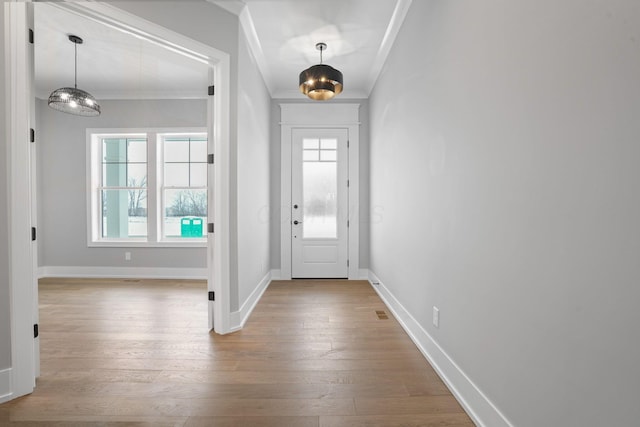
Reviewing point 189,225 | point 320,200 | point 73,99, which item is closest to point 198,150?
point 189,225

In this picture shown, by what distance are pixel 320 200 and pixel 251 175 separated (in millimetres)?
1609

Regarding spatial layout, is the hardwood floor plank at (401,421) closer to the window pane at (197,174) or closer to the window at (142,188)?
the window at (142,188)

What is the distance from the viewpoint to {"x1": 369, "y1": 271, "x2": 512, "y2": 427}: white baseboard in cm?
148

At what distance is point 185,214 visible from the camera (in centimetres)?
520

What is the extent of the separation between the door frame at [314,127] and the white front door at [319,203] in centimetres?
7

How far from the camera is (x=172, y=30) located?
8.05 ft

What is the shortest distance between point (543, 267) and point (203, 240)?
4.78m

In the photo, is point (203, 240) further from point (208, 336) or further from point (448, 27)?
point (448, 27)

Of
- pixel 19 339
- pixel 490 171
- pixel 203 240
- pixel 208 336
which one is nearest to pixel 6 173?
pixel 19 339

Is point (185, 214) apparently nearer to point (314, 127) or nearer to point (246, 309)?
point (314, 127)

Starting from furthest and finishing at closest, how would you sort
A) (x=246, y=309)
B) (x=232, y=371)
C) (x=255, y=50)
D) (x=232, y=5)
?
(x=255, y=50)
(x=246, y=309)
(x=232, y=5)
(x=232, y=371)

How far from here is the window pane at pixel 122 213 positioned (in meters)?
5.20

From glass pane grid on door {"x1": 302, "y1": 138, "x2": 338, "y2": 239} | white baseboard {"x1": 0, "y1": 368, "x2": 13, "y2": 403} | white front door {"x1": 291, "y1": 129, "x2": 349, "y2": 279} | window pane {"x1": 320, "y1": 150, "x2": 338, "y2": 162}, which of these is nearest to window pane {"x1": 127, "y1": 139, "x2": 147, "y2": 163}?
white front door {"x1": 291, "y1": 129, "x2": 349, "y2": 279}

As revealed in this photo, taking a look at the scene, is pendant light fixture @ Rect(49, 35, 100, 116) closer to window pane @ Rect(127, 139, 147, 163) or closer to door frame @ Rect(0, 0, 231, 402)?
window pane @ Rect(127, 139, 147, 163)
